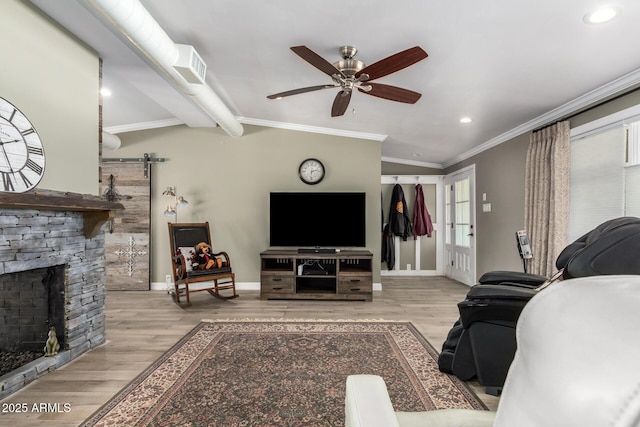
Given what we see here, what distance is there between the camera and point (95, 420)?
176cm

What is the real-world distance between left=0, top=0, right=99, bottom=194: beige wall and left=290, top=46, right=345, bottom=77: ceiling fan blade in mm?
1711

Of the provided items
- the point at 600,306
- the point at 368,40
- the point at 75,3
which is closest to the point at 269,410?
the point at 600,306

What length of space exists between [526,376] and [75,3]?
300 centimetres

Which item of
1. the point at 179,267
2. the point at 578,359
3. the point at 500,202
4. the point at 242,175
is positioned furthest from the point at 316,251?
the point at 578,359

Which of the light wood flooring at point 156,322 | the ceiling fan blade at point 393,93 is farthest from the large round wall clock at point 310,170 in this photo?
the ceiling fan blade at point 393,93

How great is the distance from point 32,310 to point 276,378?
193 cm

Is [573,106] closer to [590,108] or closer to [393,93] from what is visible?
[590,108]

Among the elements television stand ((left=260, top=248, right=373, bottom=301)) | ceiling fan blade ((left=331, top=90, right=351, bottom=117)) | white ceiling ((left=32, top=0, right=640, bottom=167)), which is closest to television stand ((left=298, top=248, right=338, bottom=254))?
television stand ((left=260, top=248, right=373, bottom=301))

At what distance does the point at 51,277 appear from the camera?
252cm

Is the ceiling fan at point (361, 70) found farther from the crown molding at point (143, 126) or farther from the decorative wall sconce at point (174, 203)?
the crown molding at point (143, 126)

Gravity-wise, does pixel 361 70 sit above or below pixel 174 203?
above

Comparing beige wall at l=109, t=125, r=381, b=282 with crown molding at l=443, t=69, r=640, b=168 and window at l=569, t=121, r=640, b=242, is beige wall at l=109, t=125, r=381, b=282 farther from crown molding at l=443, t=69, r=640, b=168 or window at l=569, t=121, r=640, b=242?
window at l=569, t=121, r=640, b=242

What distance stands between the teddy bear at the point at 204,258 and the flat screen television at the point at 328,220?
86 centimetres

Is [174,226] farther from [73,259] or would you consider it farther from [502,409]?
[502,409]
